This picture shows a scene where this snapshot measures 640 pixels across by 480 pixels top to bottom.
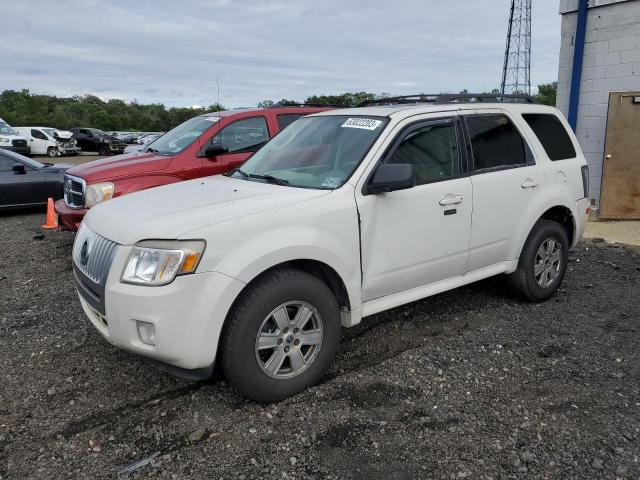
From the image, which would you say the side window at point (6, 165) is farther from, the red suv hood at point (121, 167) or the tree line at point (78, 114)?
the tree line at point (78, 114)

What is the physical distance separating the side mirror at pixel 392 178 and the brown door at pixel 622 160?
642cm

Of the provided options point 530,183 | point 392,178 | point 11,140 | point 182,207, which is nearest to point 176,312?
point 182,207

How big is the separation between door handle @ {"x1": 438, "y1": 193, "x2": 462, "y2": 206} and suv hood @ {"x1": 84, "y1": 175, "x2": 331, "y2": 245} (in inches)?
37.9

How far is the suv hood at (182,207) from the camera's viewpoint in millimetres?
3057

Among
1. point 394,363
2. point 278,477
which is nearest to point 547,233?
point 394,363

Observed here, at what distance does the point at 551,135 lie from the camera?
503cm

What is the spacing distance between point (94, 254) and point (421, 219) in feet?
7.20

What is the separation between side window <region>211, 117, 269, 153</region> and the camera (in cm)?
689

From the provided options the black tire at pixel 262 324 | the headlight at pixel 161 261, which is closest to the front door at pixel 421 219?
the black tire at pixel 262 324

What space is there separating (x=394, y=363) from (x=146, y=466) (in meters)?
1.81

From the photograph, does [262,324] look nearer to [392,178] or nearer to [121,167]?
[392,178]

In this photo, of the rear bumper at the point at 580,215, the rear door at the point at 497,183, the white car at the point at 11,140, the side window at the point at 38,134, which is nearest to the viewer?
the rear door at the point at 497,183

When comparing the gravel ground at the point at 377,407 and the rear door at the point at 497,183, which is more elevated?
the rear door at the point at 497,183

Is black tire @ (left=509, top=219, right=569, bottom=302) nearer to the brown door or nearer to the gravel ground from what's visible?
the gravel ground
